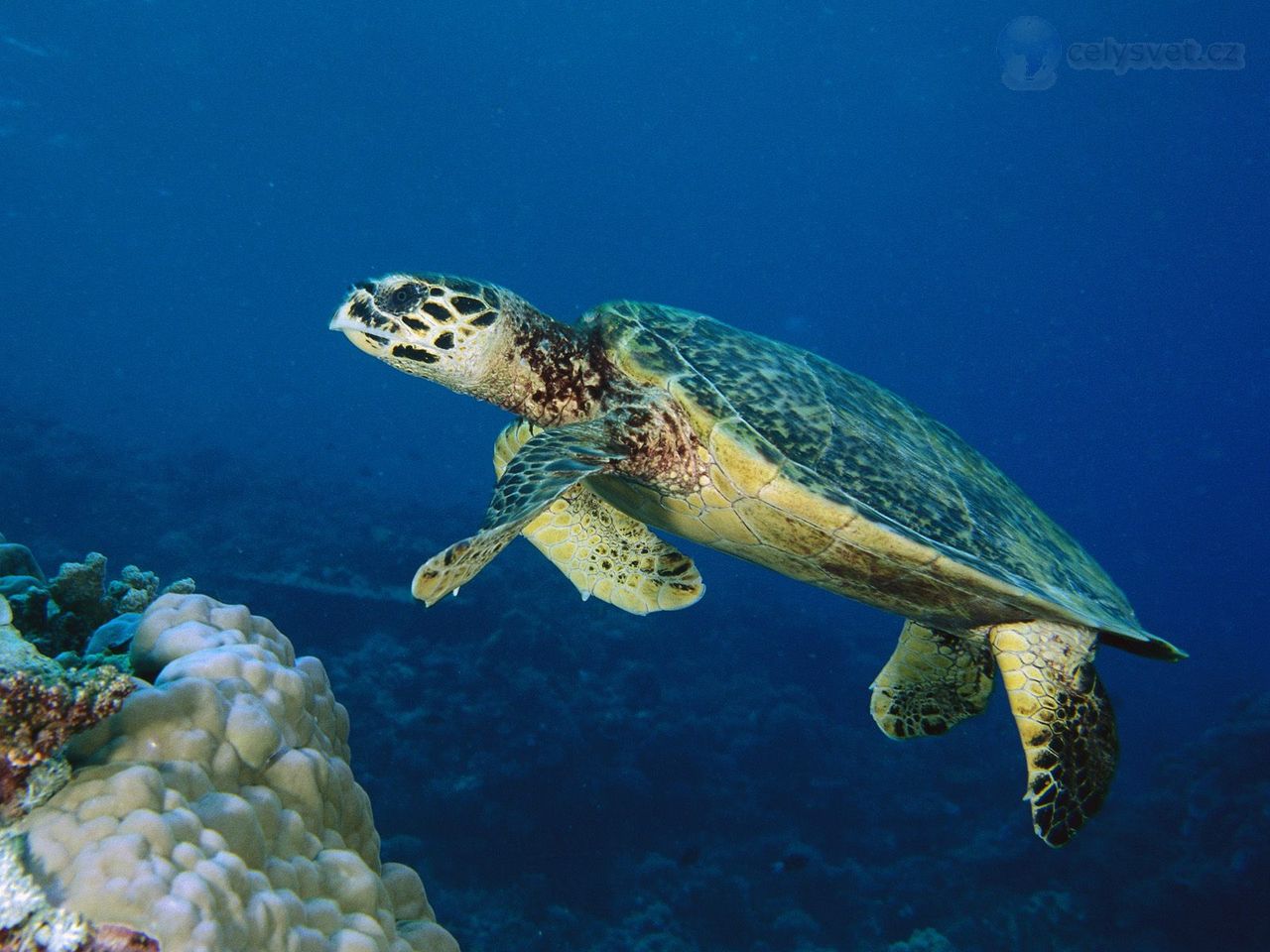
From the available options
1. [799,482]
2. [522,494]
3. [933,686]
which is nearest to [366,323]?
[522,494]

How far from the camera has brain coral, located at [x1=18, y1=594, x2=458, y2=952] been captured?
1320 millimetres

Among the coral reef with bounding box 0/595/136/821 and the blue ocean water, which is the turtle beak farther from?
the blue ocean water

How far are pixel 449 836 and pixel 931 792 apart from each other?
7951mm

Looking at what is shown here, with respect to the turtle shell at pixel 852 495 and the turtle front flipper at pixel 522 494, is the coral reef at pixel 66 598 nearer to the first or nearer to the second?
the turtle front flipper at pixel 522 494

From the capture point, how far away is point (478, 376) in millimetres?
3852

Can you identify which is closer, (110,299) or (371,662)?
(371,662)

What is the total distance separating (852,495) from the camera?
3291 millimetres

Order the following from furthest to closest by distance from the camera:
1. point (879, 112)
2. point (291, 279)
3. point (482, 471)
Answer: point (291, 279) → point (879, 112) → point (482, 471)

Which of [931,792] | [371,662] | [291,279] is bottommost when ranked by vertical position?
[291,279]

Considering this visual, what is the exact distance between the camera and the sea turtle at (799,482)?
3.32 metres

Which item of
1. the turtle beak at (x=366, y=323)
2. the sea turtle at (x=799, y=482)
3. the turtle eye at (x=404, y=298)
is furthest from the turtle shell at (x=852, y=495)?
the turtle beak at (x=366, y=323)

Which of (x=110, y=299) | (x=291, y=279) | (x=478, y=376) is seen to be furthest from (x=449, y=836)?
(x=110, y=299)

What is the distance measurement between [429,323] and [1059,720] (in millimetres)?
3906

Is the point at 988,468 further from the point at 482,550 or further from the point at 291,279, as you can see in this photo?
the point at 291,279
